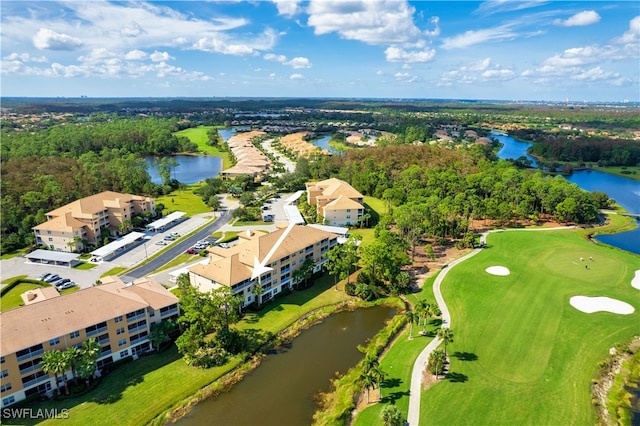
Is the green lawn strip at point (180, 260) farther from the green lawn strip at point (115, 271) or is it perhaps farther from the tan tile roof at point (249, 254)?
the tan tile roof at point (249, 254)

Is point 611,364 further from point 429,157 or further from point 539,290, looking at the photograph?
point 429,157

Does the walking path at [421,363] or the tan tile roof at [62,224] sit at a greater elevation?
the tan tile roof at [62,224]

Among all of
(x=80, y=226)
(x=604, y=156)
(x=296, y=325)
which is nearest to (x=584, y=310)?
(x=296, y=325)

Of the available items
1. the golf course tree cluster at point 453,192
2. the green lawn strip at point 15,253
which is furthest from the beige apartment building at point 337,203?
the green lawn strip at point 15,253

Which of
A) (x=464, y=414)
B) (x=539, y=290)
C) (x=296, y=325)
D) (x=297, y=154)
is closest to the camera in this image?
(x=464, y=414)

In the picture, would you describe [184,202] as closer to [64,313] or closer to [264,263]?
[264,263]
